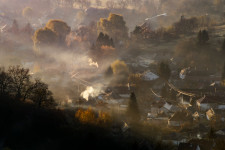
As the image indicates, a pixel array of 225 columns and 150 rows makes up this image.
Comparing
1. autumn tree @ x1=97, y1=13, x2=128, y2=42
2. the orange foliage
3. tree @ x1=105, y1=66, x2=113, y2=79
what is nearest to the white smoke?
tree @ x1=105, y1=66, x2=113, y2=79

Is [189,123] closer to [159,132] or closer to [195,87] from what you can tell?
[159,132]

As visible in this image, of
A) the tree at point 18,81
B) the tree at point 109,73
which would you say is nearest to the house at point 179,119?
the tree at point 18,81

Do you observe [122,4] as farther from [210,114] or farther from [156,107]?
[210,114]

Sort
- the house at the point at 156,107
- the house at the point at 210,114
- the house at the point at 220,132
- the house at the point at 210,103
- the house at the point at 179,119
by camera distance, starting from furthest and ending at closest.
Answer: the house at the point at 156,107 → the house at the point at 210,103 → the house at the point at 210,114 → the house at the point at 179,119 → the house at the point at 220,132

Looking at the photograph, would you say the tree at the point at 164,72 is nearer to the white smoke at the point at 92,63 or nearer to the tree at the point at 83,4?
the white smoke at the point at 92,63

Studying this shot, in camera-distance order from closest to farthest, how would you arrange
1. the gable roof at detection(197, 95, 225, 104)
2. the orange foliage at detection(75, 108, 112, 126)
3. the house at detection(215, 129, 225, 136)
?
1. the house at detection(215, 129, 225, 136)
2. the orange foliage at detection(75, 108, 112, 126)
3. the gable roof at detection(197, 95, 225, 104)

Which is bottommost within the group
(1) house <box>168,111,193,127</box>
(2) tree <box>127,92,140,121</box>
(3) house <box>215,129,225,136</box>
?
(3) house <box>215,129,225,136</box>

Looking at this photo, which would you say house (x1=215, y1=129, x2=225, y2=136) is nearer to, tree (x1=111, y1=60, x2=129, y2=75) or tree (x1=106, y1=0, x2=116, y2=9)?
tree (x1=111, y1=60, x2=129, y2=75)

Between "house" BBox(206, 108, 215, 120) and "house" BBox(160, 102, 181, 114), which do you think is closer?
"house" BBox(206, 108, 215, 120)

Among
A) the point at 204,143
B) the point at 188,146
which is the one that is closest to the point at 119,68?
the point at 204,143
